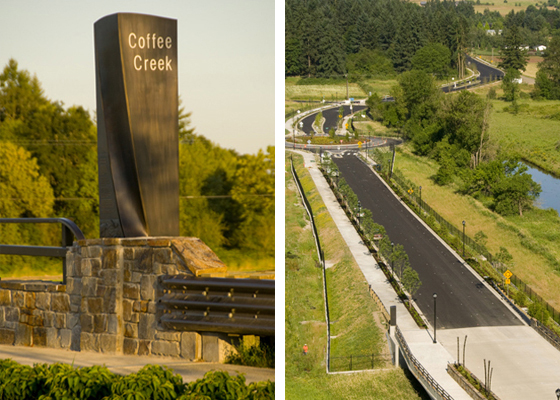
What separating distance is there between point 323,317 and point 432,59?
12.8ft

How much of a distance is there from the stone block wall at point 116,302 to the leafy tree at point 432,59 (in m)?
5.97

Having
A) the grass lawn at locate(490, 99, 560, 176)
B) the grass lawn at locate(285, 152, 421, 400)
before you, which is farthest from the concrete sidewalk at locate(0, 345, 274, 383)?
the grass lawn at locate(490, 99, 560, 176)

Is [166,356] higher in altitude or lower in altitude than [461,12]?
lower

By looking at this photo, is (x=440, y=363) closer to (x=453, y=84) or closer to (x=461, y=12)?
(x=453, y=84)

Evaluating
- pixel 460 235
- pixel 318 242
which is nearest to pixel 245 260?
pixel 318 242

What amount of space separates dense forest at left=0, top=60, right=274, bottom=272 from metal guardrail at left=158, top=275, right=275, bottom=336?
10098mm

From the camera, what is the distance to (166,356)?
13.8ft

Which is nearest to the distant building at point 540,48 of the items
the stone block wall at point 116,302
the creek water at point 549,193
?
A: the creek water at point 549,193

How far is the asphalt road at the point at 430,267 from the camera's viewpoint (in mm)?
8852

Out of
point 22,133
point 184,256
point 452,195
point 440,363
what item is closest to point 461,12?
point 452,195

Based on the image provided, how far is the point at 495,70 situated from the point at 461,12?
3.40ft

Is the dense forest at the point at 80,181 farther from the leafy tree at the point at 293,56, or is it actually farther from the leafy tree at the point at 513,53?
the leafy tree at the point at 513,53

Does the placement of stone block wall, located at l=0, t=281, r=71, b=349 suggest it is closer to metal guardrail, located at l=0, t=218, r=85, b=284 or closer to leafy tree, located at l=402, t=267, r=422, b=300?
metal guardrail, located at l=0, t=218, r=85, b=284

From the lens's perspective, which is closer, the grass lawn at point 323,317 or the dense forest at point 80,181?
the grass lawn at point 323,317
